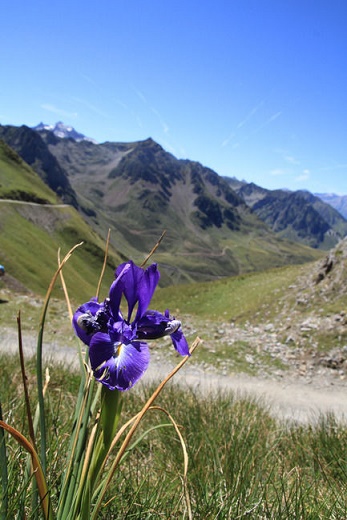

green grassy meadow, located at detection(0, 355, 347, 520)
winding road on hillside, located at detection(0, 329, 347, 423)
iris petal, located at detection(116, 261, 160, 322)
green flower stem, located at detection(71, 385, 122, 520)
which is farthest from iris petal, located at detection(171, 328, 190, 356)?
winding road on hillside, located at detection(0, 329, 347, 423)

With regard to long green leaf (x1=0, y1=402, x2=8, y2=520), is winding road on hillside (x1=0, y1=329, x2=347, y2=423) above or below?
below

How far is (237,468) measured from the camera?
10.3ft

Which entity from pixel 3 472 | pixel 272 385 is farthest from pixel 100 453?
pixel 272 385

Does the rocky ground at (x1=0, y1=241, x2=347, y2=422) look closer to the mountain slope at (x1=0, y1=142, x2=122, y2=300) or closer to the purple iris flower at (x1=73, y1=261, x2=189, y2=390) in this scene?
the purple iris flower at (x1=73, y1=261, x2=189, y2=390)

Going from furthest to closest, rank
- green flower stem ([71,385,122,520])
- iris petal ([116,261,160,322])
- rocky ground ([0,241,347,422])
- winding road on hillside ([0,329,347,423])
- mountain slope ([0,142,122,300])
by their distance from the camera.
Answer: mountain slope ([0,142,122,300]) → rocky ground ([0,241,347,422]) → winding road on hillside ([0,329,347,423]) → iris petal ([116,261,160,322]) → green flower stem ([71,385,122,520])

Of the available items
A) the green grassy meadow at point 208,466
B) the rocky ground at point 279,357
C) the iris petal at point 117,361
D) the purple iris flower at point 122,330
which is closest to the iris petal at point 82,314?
the purple iris flower at point 122,330

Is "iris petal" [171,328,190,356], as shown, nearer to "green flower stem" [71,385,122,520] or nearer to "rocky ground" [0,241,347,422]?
"green flower stem" [71,385,122,520]

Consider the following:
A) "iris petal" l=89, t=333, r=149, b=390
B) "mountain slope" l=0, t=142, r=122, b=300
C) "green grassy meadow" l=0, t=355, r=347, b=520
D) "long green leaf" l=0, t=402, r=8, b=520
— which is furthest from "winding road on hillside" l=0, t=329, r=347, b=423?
"mountain slope" l=0, t=142, r=122, b=300

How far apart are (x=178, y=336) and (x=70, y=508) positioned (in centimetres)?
88

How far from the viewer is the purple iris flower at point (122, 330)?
152cm

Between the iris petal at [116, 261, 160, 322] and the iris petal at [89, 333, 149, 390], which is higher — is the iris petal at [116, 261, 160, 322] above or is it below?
above

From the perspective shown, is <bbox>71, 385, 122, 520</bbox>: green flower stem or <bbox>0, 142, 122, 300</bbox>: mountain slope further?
<bbox>0, 142, 122, 300</bbox>: mountain slope

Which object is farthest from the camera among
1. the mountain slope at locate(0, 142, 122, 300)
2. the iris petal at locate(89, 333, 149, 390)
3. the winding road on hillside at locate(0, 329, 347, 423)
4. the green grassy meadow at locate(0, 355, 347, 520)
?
the mountain slope at locate(0, 142, 122, 300)

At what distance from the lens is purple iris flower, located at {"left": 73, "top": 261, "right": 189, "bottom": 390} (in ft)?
5.00
